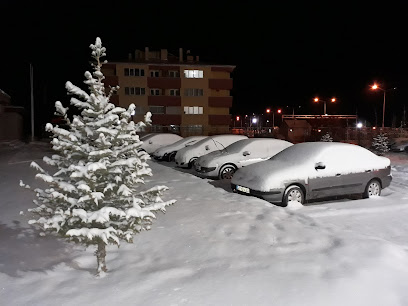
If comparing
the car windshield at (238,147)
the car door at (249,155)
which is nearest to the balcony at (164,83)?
the car windshield at (238,147)

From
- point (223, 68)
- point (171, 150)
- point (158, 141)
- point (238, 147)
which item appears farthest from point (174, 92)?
point (238, 147)

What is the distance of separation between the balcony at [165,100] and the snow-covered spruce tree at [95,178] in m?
43.0

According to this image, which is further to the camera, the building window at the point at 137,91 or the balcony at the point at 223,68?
the balcony at the point at 223,68

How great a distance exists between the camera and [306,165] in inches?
352

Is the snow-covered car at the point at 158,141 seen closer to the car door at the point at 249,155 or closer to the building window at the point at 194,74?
the car door at the point at 249,155

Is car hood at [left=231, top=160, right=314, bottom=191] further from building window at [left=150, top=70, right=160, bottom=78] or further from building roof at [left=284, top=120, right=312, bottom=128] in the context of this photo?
building roof at [left=284, top=120, right=312, bottom=128]

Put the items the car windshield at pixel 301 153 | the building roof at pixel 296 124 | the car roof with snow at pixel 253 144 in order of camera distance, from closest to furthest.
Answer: the car windshield at pixel 301 153 → the car roof with snow at pixel 253 144 → the building roof at pixel 296 124

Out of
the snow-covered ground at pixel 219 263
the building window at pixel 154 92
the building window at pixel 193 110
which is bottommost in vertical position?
the snow-covered ground at pixel 219 263

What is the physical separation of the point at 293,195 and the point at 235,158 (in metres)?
3.58

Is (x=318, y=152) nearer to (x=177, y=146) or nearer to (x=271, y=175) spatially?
(x=271, y=175)

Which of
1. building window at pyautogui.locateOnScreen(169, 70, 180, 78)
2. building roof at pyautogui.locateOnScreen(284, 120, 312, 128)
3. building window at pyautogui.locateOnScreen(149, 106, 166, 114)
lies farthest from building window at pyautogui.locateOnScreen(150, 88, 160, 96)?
building roof at pyautogui.locateOnScreen(284, 120, 312, 128)

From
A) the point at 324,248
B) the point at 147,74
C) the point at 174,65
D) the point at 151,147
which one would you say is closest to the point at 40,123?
the point at 147,74

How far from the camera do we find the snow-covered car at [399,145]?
87.9 ft

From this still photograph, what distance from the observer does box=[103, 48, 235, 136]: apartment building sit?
47.0 metres
